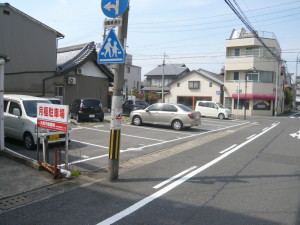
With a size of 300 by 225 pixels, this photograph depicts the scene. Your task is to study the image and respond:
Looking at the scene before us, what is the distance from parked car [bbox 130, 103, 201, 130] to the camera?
15406 millimetres

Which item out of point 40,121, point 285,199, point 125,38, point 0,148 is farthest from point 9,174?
point 285,199

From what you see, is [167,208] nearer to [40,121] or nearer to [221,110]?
[40,121]

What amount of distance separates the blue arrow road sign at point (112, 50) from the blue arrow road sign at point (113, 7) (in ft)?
1.27

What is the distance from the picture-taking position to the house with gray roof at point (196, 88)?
3988 centimetres

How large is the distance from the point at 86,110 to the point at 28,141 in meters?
7.95

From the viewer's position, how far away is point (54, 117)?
6.63 metres

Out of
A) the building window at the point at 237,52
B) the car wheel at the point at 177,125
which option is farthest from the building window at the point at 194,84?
the car wheel at the point at 177,125

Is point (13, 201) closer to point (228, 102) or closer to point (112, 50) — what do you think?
point (112, 50)

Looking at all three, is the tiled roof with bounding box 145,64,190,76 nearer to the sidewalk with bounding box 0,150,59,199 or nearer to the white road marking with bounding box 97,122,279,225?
the white road marking with bounding box 97,122,279,225

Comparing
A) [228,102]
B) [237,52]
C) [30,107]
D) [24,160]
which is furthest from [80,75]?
[237,52]

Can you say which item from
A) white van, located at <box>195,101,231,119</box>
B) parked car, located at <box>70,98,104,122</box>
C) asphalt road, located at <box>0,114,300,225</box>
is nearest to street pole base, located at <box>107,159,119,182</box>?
asphalt road, located at <box>0,114,300,225</box>

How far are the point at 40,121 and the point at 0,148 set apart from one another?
1.94 meters

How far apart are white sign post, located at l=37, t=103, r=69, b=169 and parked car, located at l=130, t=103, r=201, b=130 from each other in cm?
966

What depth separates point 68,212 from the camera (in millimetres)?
4434
